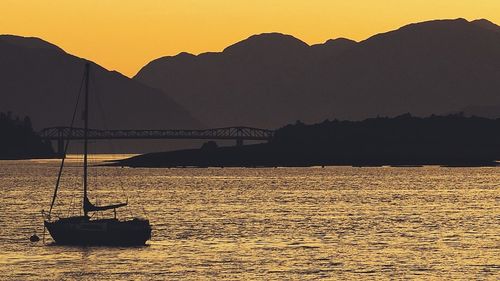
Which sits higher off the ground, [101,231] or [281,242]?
[101,231]

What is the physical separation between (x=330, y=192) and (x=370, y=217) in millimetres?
58188

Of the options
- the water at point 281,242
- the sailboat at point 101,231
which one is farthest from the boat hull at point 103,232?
the water at point 281,242

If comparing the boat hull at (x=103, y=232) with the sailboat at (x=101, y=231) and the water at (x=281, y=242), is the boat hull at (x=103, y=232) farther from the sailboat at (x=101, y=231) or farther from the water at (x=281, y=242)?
the water at (x=281, y=242)

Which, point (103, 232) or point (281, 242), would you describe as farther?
point (281, 242)

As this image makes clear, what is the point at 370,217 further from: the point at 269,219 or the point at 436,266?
the point at 436,266

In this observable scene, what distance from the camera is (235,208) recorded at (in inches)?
5541

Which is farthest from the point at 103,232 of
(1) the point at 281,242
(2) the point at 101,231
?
(1) the point at 281,242

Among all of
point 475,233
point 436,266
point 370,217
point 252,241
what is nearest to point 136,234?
point 252,241

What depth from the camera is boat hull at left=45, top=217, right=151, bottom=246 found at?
89125 millimetres

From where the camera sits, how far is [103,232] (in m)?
89.1

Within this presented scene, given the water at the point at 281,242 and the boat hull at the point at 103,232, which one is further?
the boat hull at the point at 103,232

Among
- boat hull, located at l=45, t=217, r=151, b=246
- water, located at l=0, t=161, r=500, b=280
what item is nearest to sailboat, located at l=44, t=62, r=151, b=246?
boat hull, located at l=45, t=217, r=151, b=246

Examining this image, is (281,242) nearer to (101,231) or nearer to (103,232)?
(103,232)

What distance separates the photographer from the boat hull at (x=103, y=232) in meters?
89.1
